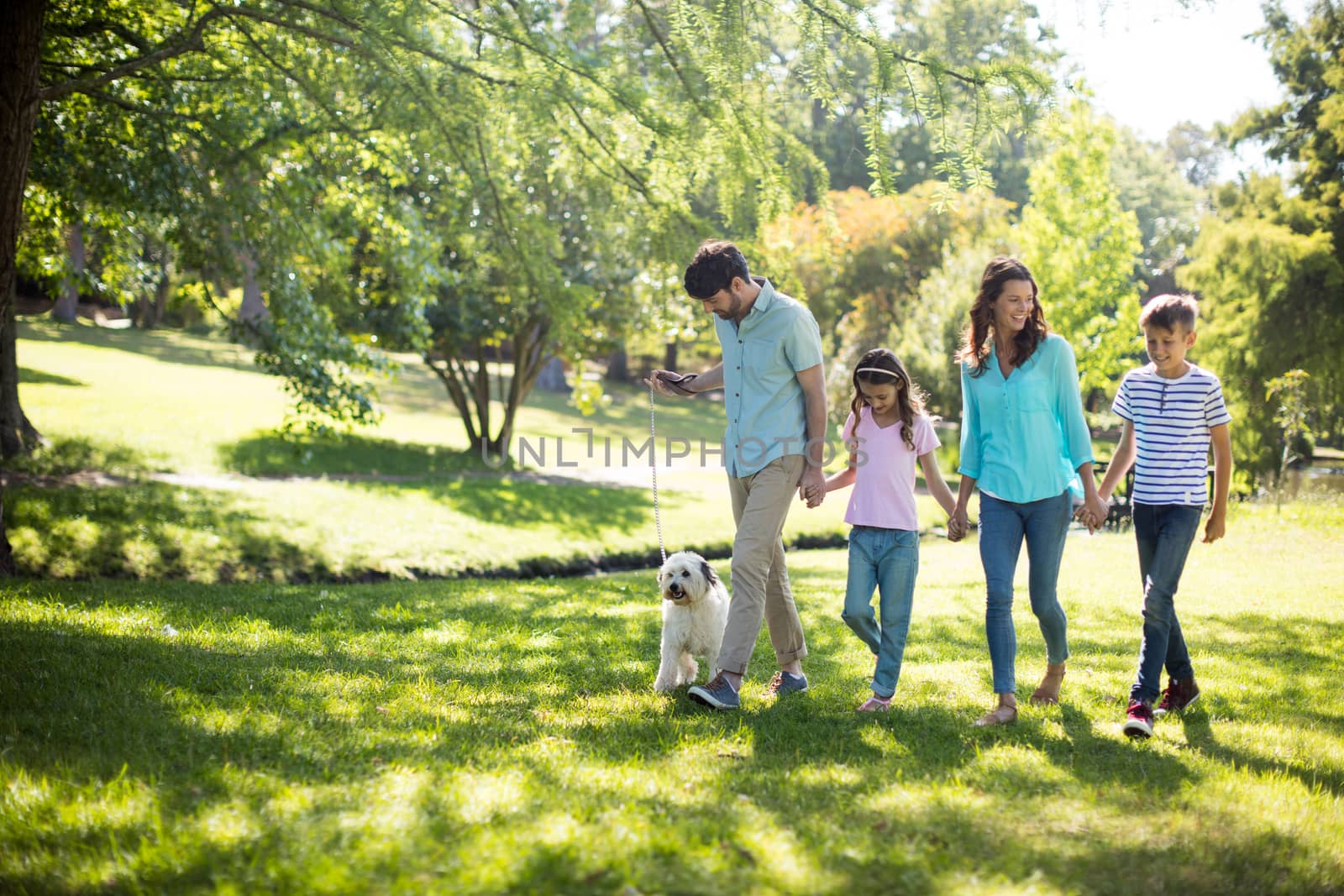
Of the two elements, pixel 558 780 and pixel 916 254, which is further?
pixel 916 254

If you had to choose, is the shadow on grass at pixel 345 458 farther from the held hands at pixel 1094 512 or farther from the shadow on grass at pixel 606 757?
the held hands at pixel 1094 512

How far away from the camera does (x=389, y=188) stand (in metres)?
11.5

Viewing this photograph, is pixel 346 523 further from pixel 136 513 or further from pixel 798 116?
pixel 798 116

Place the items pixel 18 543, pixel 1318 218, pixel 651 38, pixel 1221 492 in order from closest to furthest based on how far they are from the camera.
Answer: pixel 1221 492 → pixel 651 38 → pixel 18 543 → pixel 1318 218

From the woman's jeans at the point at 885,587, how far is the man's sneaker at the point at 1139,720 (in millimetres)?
1020

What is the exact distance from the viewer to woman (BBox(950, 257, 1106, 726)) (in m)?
4.56

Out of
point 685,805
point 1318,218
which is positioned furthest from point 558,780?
point 1318,218

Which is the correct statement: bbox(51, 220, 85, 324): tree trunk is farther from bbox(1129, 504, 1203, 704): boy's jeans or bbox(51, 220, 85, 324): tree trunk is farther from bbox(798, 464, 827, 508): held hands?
bbox(1129, 504, 1203, 704): boy's jeans

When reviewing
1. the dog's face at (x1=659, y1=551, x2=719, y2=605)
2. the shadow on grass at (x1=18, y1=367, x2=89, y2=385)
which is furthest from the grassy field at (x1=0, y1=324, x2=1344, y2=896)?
the shadow on grass at (x1=18, y1=367, x2=89, y2=385)

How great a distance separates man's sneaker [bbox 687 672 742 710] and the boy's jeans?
182 cm

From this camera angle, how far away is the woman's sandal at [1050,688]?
16.4 ft

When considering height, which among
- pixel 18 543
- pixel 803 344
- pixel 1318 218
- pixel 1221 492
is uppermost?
pixel 1318 218

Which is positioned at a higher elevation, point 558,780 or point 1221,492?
point 1221,492

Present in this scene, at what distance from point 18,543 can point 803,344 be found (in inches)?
325
